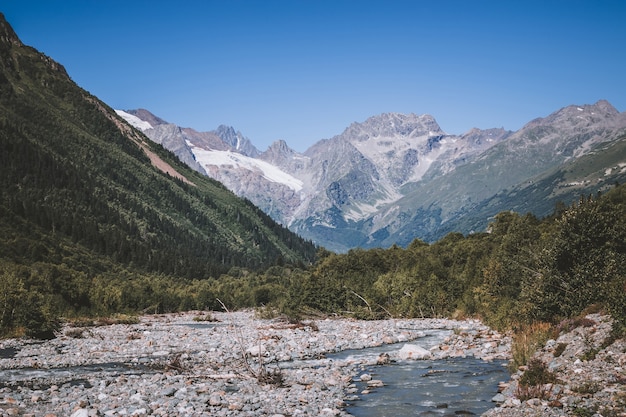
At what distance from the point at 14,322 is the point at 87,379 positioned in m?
26.9

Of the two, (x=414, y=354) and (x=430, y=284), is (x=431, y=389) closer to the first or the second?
(x=414, y=354)

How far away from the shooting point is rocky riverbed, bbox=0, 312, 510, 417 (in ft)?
73.2

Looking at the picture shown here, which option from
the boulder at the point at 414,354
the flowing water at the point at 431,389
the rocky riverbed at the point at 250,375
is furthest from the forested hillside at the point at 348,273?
the boulder at the point at 414,354

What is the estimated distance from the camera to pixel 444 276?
88.2 metres

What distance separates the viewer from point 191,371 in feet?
104

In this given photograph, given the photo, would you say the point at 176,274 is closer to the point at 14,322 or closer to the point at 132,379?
the point at 14,322

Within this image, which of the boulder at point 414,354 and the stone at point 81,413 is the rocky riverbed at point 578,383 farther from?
the stone at point 81,413

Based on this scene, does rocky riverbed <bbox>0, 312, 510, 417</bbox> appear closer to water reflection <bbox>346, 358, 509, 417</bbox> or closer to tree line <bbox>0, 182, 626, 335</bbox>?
water reflection <bbox>346, 358, 509, 417</bbox>

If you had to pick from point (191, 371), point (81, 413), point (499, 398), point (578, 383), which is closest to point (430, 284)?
point (191, 371)

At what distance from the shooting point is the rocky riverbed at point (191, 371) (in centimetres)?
2231

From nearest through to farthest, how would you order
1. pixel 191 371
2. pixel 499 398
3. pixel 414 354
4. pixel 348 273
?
pixel 499 398 < pixel 191 371 < pixel 414 354 < pixel 348 273

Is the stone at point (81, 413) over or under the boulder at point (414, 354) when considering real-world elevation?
over

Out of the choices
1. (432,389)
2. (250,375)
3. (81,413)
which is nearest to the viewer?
(81,413)

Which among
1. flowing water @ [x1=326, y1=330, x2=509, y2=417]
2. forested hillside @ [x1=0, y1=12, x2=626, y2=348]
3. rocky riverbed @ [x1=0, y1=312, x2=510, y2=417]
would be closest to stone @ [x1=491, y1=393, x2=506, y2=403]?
flowing water @ [x1=326, y1=330, x2=509, y2=417]
